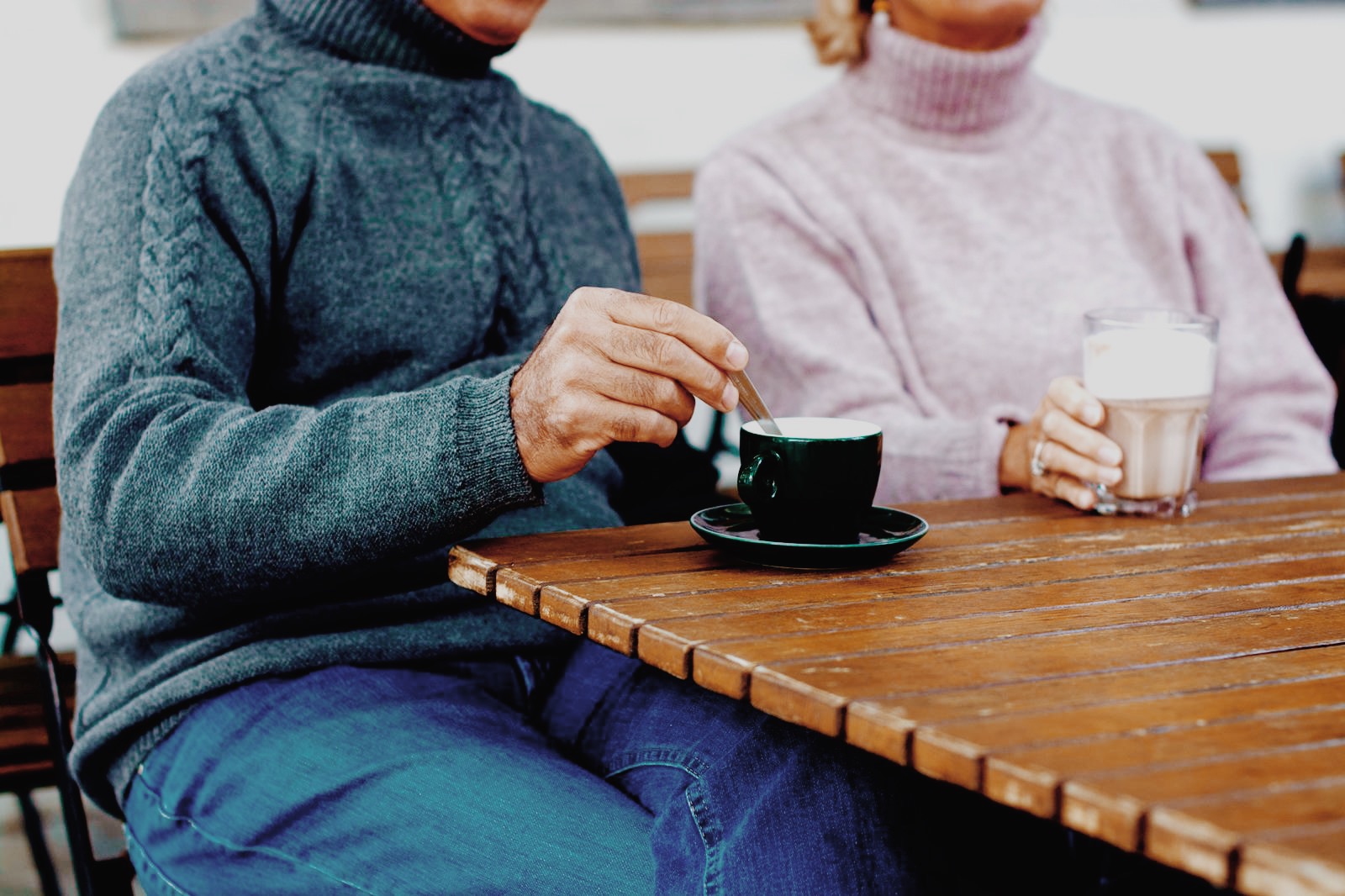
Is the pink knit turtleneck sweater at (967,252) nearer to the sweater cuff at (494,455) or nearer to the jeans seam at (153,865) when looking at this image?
the sweater cuff at (494,455)

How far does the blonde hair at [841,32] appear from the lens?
171cm

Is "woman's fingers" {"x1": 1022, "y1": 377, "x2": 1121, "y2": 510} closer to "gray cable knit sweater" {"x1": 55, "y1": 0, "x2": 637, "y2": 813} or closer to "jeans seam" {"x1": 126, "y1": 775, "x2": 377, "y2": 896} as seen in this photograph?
"gray cable knit sweater" {"x1": 55, "y1": 0, "x2": 637, "y2": 813}

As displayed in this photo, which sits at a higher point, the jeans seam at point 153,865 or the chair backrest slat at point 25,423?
the chair backrest slat at point 25,423

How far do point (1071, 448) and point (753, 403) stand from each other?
14.2 inches

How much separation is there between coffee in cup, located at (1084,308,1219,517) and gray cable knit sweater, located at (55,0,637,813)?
1.61ft

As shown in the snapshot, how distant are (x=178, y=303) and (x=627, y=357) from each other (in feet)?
1.29

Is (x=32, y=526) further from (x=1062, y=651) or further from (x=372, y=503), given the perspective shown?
(x=1062, y=651)

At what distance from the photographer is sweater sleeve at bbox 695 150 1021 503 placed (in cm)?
150

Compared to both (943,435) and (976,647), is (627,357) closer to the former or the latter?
(976,647)

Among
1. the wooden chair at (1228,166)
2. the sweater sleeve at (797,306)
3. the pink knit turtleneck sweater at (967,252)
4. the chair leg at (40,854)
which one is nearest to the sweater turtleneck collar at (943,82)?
the pink knit turtleneck sweater at (967,252)

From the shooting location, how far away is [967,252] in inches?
63.9

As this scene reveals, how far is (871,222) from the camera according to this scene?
5.29ft

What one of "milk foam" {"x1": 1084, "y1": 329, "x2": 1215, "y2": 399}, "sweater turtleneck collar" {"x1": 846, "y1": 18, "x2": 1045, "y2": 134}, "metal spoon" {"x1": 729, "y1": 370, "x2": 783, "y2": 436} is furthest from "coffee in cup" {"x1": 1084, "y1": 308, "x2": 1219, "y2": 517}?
"sweater turtleneck collar" {"x1": 846, "y1": 18, "x2": 1045, "y2": 134}

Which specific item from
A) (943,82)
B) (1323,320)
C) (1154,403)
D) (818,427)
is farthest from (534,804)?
(1323,320)
